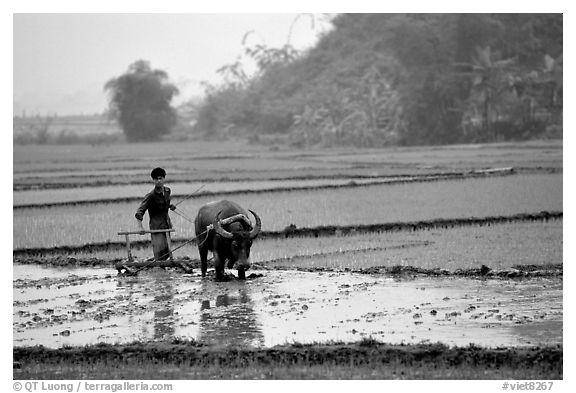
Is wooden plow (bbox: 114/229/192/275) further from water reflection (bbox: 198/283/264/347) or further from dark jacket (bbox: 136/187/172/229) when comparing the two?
water reflection (bbox: 198/283/264/347)

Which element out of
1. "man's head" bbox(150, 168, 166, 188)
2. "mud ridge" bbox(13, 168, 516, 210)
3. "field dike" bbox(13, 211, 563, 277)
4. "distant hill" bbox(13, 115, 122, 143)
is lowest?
"field dike" bbox(13, 211, 563, 277)

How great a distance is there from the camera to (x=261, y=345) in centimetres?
699

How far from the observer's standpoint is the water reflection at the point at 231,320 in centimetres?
725

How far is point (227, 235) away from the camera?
362 inches

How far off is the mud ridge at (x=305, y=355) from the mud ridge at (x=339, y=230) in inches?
189

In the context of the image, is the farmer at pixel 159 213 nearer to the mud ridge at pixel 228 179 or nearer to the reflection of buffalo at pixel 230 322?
the reflection of buffalo at pixel 230 322

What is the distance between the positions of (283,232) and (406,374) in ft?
21.3

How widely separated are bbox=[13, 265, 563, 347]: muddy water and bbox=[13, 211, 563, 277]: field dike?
0.30m

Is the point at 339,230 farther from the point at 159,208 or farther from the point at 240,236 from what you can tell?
the point at 240,236

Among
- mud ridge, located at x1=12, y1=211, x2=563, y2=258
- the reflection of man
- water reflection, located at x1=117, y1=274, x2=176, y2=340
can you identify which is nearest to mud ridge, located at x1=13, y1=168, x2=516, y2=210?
mud ridge, located at x1=12, y1=211, x2=563, y2=258

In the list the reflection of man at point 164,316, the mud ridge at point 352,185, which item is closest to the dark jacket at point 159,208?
the reflection of man at point 164,316

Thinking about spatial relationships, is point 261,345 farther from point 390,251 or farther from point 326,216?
point 326,216

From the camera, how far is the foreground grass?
623 cm

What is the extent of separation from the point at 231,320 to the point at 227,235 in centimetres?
143
